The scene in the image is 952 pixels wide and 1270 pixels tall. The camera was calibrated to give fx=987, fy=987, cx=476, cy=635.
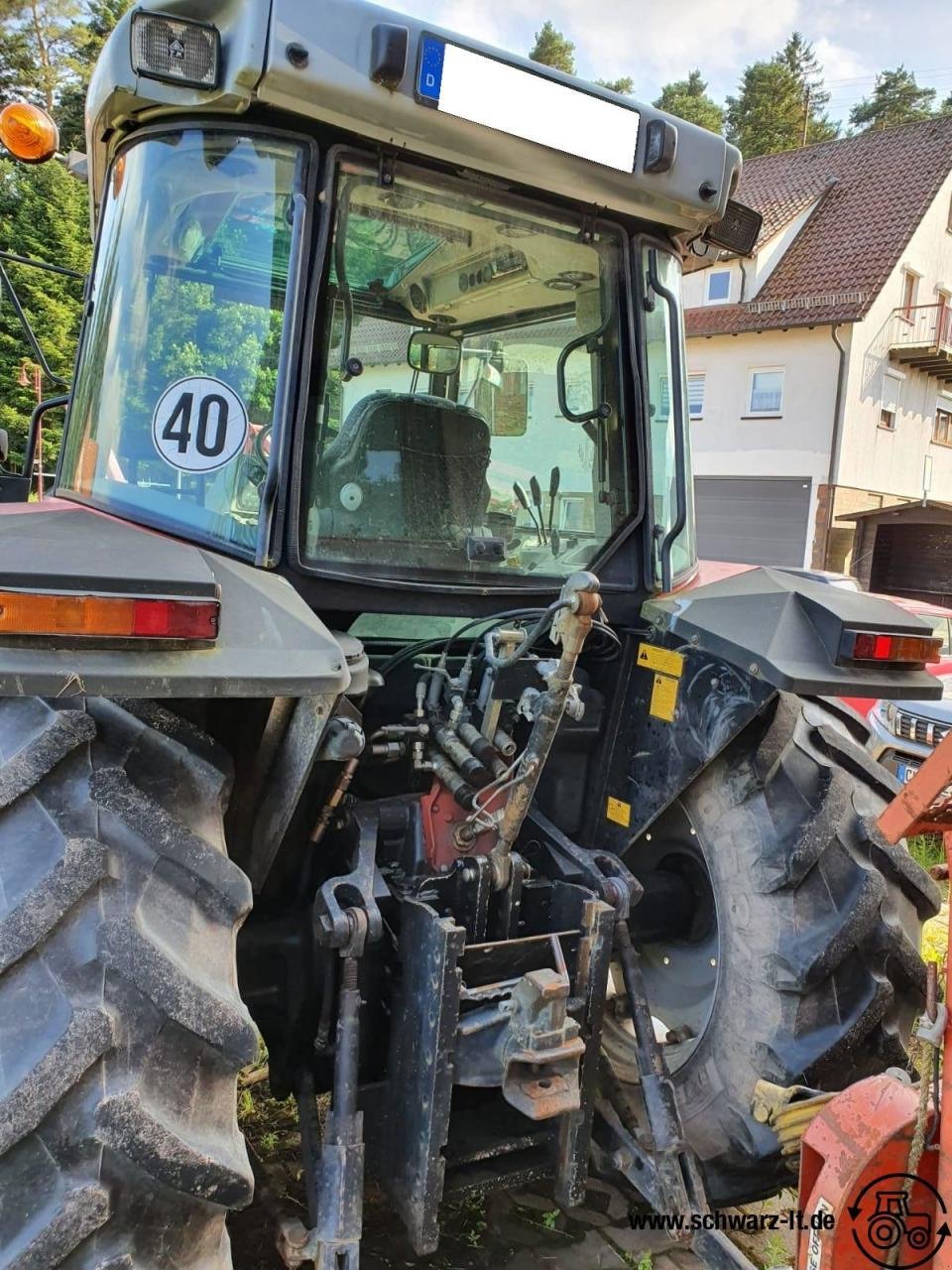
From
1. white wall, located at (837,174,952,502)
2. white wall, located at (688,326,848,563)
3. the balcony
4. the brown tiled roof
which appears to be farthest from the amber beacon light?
the balcony

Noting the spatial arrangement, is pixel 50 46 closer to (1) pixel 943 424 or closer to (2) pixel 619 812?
(1) pixel 943 424

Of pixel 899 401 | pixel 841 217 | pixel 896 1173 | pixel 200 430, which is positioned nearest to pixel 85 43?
→ pixel 841 217

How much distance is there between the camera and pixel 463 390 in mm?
2635

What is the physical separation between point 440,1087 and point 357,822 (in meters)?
0.56

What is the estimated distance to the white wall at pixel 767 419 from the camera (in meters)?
20.1

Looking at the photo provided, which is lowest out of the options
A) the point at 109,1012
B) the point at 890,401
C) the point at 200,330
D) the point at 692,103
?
the point at 109,1012

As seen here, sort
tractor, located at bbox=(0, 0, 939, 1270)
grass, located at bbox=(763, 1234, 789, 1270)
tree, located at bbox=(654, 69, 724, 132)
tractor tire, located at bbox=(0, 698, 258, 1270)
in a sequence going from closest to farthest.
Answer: tractor tire, located at bbox=(0, 698, 258, 1270), tractor, located at bbox=(0, 0, 939, 1270), grass, located at bbox=(763, 1234, 789, 1270), tree, located at bbox=(654, 69, 724, 132)

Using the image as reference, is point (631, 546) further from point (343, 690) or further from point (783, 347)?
point (783, 347)

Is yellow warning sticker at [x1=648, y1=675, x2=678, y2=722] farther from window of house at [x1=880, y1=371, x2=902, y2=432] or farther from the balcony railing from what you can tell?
the balcony railing

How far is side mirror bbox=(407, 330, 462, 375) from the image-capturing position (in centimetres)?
261

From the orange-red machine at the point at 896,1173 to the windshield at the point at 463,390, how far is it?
4.04 feet

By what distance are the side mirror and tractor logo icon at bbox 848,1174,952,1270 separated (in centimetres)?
205

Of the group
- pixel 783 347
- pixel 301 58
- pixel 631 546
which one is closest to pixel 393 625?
pixel 631 546

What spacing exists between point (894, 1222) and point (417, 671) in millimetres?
1451
